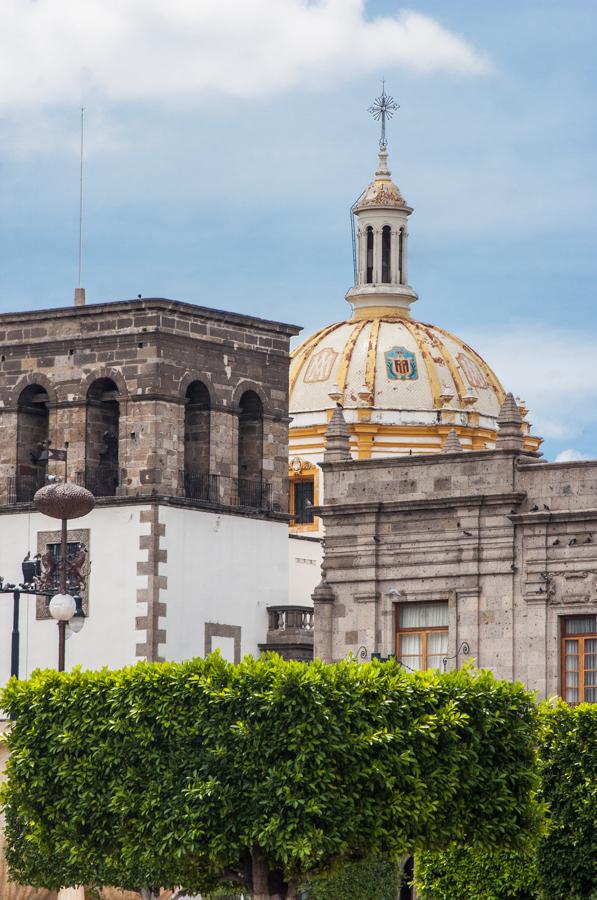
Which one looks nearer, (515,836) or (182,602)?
(515,836)

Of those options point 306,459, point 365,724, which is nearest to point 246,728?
point 365,724

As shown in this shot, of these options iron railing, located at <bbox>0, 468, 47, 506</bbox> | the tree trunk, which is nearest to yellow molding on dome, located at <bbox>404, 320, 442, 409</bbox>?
iron railing, located at <bbox>0, 468, 47, 506</bbox>

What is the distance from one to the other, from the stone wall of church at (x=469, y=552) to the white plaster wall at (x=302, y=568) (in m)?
9.52

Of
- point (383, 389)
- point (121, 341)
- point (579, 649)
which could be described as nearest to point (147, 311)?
point (121, 341)

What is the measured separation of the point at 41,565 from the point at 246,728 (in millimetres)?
19811

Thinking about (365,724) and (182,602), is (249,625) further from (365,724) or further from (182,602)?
(365,724)

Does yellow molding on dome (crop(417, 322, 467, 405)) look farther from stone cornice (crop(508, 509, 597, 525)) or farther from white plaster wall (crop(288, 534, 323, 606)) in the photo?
stone cornice (crop(508, 509, 597, 525))

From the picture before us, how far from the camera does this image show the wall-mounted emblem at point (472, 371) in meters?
96.9

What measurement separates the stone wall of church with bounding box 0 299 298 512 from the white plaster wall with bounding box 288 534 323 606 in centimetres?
396

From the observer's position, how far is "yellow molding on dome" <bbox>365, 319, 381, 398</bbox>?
95000 millimetres

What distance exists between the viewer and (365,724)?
44781 millimetres

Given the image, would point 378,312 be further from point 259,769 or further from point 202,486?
point 259,769

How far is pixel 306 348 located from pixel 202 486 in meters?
33.8

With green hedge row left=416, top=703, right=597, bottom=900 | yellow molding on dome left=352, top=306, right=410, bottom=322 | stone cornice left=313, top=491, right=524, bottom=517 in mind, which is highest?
yellow molding on dome left=352, top=306, right=410, bottom=322
